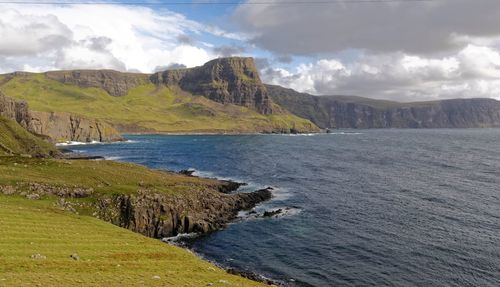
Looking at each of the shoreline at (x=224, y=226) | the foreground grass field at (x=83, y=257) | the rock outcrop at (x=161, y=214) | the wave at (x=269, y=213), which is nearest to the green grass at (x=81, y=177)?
the rock outcrop at (x=161, y=214)

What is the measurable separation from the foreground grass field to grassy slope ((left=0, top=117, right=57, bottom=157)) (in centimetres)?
7792

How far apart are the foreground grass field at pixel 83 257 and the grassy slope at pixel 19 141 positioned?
7792cm

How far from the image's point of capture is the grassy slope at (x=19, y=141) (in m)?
122

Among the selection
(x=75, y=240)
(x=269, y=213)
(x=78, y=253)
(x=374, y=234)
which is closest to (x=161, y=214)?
(x=269, y=213)

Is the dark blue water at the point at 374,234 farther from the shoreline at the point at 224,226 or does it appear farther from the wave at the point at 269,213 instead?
the wave at the point at 269,213

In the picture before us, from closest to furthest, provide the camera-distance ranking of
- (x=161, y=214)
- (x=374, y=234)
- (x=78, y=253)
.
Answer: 1. (x=78, y=253)
2. (x=374, y=234)
3. (x=161, y=214)

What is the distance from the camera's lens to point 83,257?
3981 centimetres

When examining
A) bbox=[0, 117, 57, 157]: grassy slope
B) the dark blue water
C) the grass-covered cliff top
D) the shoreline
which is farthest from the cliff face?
the shoreline

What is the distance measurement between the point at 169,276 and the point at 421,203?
75.3 m

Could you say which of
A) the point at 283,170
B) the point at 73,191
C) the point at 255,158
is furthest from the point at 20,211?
the point at 255,158

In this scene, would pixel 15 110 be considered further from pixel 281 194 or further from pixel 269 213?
pixel 269 213

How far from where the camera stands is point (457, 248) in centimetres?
6391

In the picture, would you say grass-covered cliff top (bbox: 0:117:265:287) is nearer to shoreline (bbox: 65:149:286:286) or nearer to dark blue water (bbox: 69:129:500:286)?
shoreline (bbox: 65:149:286:286)

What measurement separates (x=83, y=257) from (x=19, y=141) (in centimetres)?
10813
